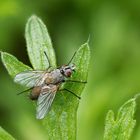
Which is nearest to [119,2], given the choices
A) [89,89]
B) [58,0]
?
[58,0]

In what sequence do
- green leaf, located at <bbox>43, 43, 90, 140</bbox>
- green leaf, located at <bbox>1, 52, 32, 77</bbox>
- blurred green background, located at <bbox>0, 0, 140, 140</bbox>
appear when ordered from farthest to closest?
blurred green background, located at <bbox>0, 0, 140, 140</bbox> → green leaf, located at <bbox>1, 52, 32, 77</bbox> → green leaf, located at <bbox>43, 43, 90, 140</bbox>

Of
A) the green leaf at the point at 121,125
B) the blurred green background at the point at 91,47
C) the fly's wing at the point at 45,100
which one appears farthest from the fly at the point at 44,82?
the blurred green background at the point at 91,47

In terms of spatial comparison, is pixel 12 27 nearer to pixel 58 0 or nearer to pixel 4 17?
pixel 4 17

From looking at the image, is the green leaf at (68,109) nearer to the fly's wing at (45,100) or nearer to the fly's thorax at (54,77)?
the fly's wing at (45,100)

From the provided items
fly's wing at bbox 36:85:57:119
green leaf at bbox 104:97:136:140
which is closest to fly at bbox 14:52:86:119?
fly's wing at bbox 36:85:57:119

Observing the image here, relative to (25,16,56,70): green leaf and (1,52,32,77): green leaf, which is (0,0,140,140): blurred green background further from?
(1,52,32,77): green leaf

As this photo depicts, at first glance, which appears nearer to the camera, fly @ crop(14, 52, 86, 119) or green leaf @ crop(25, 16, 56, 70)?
fly @ crop(14, 52, 86, 119)
